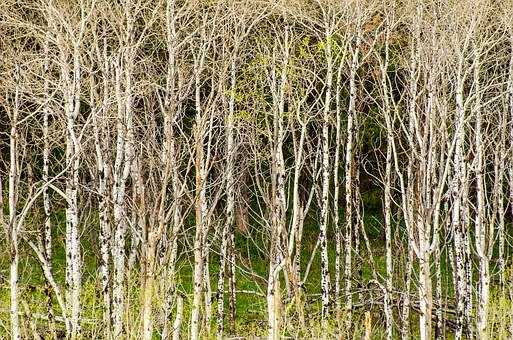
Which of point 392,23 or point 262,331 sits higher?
point 392,23

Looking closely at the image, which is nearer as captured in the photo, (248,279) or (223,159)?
(223,159)

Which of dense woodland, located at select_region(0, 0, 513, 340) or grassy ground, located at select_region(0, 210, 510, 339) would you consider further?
grassy ground, located at select_region(0, 210, 510, 339)

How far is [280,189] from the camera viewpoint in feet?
55.7

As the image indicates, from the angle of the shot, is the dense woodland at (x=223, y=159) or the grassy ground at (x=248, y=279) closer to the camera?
the dense woodland at (x=223, y=159)

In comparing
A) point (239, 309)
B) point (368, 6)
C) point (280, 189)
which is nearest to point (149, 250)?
point (280, 189)

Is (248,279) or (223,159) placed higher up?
(223,159)

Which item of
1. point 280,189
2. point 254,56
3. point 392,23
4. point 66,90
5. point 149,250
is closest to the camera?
point 149,250

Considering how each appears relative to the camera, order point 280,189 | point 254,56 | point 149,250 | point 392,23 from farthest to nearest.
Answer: point 254,56 → point 392,23 → point 280,189 → point 149,250

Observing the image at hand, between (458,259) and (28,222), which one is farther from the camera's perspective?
(28,222)

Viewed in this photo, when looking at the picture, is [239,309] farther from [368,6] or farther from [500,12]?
[500,12]

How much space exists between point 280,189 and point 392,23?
4.65m

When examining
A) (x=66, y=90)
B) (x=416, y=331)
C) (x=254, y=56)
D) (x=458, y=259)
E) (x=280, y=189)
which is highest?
(x=254, y=56)

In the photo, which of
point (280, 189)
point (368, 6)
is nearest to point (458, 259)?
point (280, 189)

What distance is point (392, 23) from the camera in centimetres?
1809
